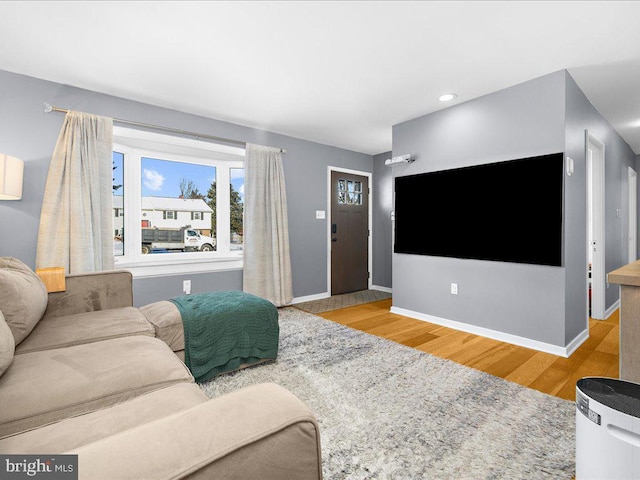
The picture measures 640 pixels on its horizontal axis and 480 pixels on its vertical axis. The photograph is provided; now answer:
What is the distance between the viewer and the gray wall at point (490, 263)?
8.96 ft

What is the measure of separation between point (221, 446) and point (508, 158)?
329 centimetres

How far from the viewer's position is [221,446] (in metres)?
0.60

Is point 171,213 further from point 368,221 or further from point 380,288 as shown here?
point 380,288

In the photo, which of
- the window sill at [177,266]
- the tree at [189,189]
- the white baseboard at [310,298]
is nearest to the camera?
the window sill at [177,266]

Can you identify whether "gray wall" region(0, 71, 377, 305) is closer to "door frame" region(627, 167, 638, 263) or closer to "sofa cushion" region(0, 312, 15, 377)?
"sofa cushion" region(0, 312, 15, 377)

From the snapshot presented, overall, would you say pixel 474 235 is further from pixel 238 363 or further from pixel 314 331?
pixel 238 363

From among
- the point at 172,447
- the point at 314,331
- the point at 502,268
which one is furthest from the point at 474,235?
the point at 172,447

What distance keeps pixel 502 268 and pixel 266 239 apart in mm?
2727

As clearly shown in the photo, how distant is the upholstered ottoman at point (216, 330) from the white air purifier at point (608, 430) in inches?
74.3

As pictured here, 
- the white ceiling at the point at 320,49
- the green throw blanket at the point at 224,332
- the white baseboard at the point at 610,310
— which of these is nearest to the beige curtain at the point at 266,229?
the white ceiling at the point at 320,49

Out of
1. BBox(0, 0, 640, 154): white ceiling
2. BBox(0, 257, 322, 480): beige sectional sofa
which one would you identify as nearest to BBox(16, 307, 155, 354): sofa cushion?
BBox(0, 257, 322, 480): beige sectional sofa

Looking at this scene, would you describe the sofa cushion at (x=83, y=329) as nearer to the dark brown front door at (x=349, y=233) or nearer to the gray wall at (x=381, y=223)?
the dark brown front door at (x=349, y=233)

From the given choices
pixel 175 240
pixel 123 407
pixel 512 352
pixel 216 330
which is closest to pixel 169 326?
pixel 216 330

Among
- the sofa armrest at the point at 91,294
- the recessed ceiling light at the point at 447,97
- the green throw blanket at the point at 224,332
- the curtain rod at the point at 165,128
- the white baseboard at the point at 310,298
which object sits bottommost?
the white baseboard at the point at 310,298
